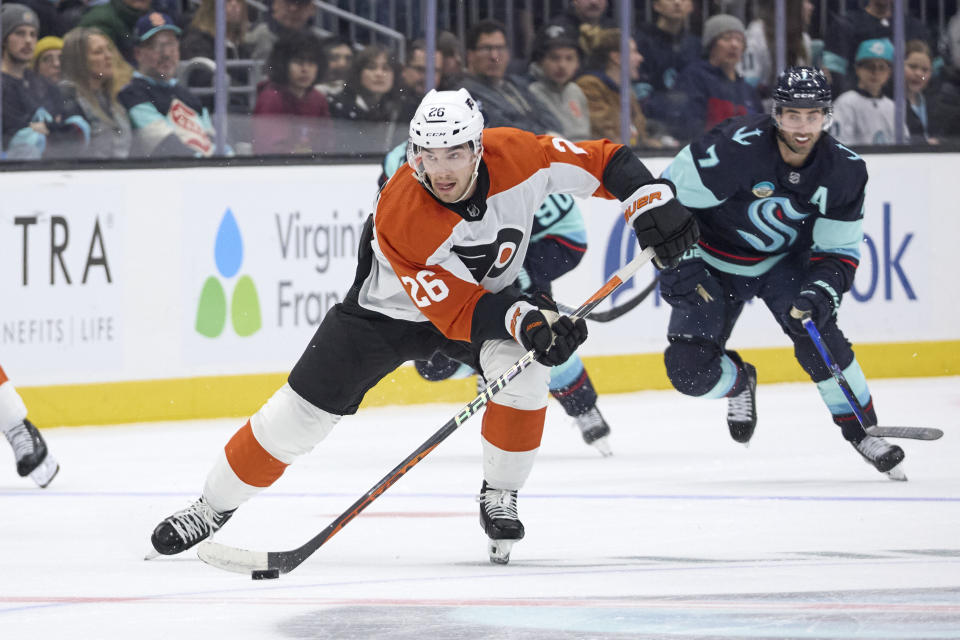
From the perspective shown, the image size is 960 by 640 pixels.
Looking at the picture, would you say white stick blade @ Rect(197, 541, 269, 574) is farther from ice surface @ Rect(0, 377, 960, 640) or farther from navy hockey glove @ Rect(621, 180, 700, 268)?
navy hockey glove @ Rect(621, 180, 700, 268)

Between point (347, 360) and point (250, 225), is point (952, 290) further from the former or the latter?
point (347, 360)

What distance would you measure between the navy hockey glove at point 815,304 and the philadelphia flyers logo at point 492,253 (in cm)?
118

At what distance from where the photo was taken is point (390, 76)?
6520 mm

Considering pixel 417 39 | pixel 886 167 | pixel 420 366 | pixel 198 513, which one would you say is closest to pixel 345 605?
pixel 198 513

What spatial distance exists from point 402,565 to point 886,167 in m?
4.45

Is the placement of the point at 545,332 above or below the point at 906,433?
above

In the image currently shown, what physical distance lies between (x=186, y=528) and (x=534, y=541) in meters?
0.78

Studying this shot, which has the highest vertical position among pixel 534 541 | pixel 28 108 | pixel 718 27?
pixel 718 27

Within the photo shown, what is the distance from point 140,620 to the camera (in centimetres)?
275

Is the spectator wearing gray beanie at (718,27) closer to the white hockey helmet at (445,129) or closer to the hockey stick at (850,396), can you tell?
the hockey stick at (850,396)

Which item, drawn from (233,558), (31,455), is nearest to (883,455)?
(233,558)

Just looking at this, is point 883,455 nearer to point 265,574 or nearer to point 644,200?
point 644,200

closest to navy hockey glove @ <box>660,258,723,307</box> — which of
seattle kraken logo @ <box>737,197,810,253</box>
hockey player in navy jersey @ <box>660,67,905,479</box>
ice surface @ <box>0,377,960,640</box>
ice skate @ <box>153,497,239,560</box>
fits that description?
hockey player in navy jersey @ <box>660,67,905,479</box>

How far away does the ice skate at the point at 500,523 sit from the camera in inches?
130
